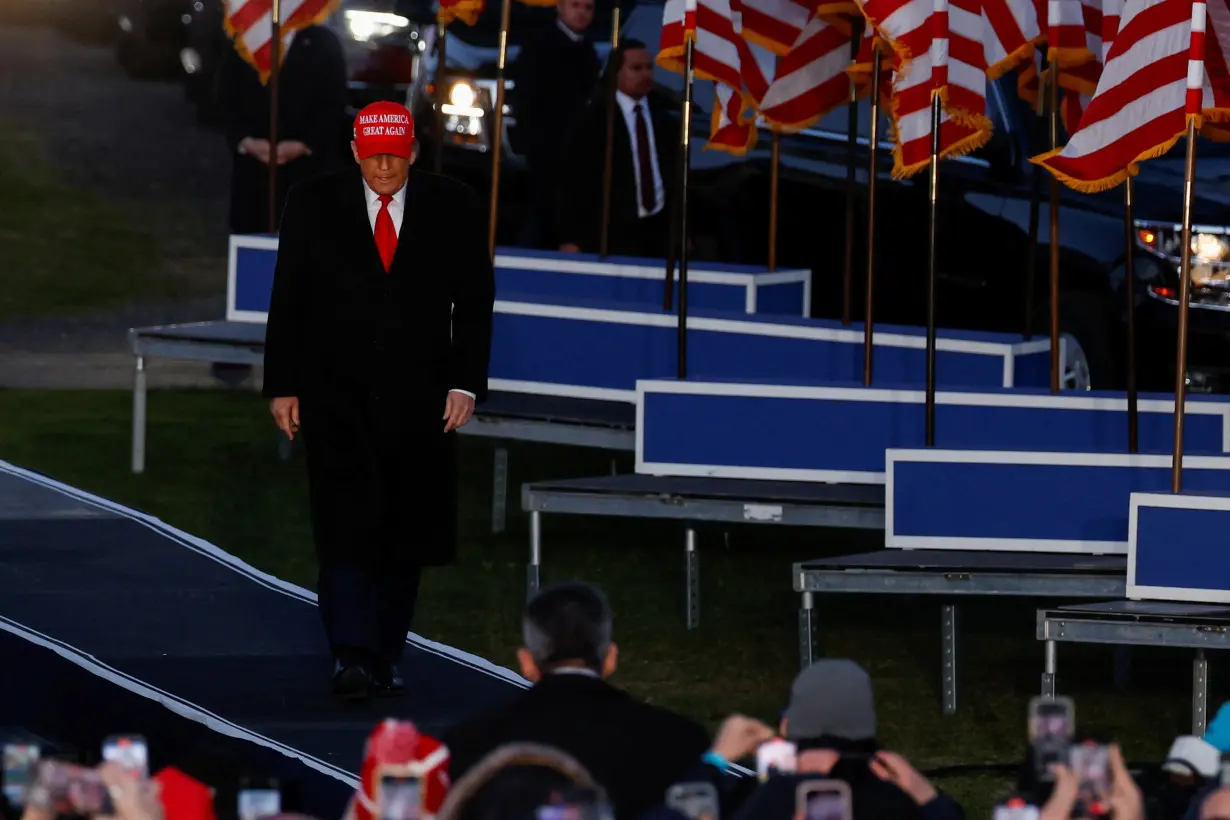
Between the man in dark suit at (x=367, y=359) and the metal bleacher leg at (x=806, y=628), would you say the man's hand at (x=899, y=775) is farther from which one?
the metal bleacher leg at (x=806, y=628)

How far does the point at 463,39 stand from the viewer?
16547 millimetres

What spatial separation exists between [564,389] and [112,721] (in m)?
4.31

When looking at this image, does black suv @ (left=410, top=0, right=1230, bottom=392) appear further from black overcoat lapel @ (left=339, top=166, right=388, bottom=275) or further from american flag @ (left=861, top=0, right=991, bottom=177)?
black overcoat lapel @ (left=339, top=166, right=388, bottom=275)

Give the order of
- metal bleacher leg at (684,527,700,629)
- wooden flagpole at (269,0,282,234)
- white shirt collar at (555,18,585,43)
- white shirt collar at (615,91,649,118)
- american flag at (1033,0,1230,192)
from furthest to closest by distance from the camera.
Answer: white shirt collar at (555,18,585,43) → white shirt collar at (615,91,649,118) → wooden flagpole at (269,0,282,234) → metal bleacher leg at (684,527,700,629) → american flag at (1033,0,1230,192)

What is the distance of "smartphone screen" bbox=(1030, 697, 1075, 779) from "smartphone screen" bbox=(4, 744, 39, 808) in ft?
6.09

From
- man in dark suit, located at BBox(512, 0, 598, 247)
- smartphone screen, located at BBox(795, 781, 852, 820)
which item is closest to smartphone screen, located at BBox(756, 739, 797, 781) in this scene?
smartphone screen, located at BBox(795, 781, 852, 820)

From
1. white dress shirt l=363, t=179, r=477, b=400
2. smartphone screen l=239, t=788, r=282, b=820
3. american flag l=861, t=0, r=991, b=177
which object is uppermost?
american flag l=861, t=0, r=991, b=177

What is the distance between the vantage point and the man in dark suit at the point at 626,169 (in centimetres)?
1483

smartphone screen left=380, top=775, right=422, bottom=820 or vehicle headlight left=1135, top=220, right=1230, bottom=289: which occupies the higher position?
vehicle headlight left=1135, top=220, right=1230, bottom=289

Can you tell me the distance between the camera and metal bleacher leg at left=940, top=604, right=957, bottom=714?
979 cm

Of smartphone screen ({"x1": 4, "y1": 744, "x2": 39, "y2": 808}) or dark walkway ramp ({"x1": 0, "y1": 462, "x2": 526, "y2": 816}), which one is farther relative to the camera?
dark walkway ramp ({"x1": 0, "y1": 462, "x2": 526, "y2": 816})

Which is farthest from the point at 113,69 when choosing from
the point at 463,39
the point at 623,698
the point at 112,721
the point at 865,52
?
the point at 623,698

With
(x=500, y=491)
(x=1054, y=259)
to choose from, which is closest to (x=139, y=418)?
(x=500, y=491)

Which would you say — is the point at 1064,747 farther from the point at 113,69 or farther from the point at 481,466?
the point at 113,69
